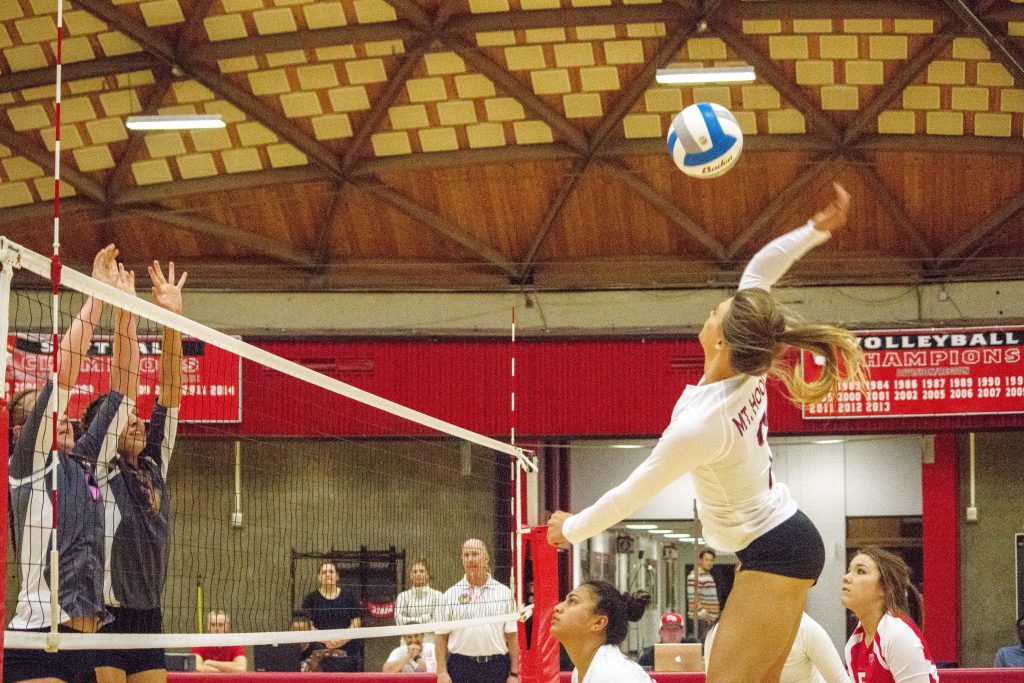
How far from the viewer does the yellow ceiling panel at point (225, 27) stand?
46.7ft

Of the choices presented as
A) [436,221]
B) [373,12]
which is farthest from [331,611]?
[373,12]

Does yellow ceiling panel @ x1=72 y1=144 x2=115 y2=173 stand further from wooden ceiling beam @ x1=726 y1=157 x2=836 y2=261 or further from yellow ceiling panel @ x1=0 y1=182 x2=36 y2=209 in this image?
wooden ceiling beam @ x1=726 y1=157 x2=836 y2=261

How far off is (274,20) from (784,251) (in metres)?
11.0

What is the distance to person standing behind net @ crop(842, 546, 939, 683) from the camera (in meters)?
5.73

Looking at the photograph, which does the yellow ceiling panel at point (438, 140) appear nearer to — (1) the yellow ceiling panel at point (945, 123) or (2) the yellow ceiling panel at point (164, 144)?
(2) the yellow ceiling panel at point (164, 144)

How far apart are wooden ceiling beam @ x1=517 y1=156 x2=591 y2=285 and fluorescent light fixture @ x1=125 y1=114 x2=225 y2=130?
15.0 ft

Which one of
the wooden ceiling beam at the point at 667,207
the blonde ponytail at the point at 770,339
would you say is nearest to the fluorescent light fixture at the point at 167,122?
the wooden ceiling beam at the point at 667,207

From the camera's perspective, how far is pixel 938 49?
14078 mm

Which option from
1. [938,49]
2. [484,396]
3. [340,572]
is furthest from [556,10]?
[340,572]

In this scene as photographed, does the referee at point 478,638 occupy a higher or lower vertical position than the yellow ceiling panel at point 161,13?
lower

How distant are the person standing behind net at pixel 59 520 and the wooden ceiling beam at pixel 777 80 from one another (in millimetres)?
10443

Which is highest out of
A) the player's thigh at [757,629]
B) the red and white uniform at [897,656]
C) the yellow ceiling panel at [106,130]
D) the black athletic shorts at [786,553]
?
the yellow ceiling panel at [106,130]

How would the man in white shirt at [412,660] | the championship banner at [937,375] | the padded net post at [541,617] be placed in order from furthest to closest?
the championship banner at [937,375] → the man in white shirt at [412,660] → the padded net post at [541,617]

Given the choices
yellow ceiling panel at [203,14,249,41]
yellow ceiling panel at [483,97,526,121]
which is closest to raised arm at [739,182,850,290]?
yellow ceiling panel at [203,14,249,41]
